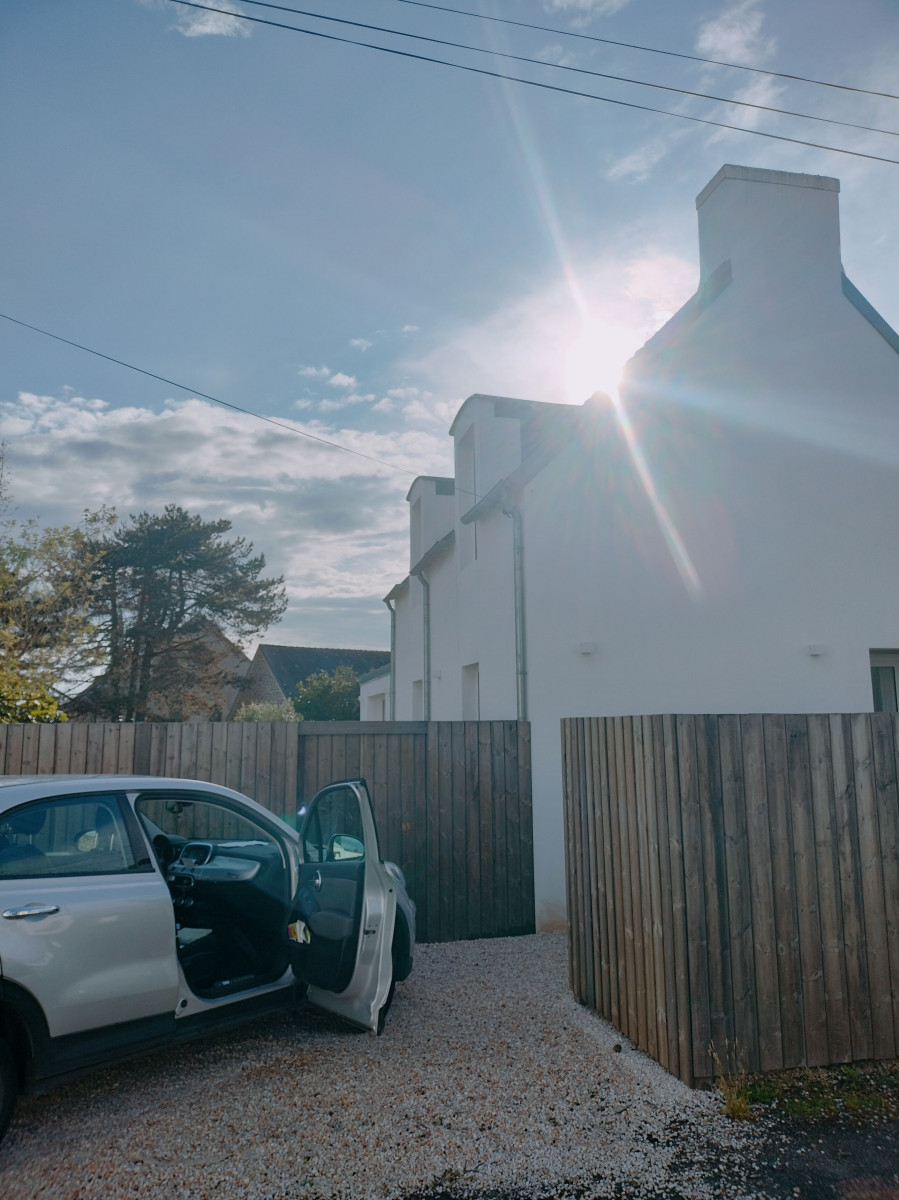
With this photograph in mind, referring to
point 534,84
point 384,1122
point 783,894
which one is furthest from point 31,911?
point 534,84

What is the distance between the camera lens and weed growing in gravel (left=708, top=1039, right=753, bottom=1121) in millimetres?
3484

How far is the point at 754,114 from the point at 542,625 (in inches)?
213

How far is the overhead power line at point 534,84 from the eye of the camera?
20.7 ft

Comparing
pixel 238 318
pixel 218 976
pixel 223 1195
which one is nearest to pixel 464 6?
pixel 238 318

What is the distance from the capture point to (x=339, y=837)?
15.3 feet

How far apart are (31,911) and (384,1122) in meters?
1.79

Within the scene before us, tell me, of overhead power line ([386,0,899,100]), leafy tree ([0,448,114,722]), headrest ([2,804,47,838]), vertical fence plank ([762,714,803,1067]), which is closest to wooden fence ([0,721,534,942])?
headrest ([2,804,47,838])

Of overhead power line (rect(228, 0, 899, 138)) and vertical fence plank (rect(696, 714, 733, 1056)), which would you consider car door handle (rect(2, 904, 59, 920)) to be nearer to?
vertical fence plank (rect(696, 714, 733, 1056))

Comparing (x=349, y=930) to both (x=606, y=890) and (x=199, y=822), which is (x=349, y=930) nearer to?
(x=606, y=890)

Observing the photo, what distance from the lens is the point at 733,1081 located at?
3750 mm

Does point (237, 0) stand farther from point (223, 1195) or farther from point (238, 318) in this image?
point (223, 1195)

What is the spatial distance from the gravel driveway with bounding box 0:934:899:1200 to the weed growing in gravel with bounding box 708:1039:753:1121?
7 centimetres

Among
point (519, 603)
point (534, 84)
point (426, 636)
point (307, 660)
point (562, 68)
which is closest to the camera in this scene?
point (562, 68)

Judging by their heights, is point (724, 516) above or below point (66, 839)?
above
